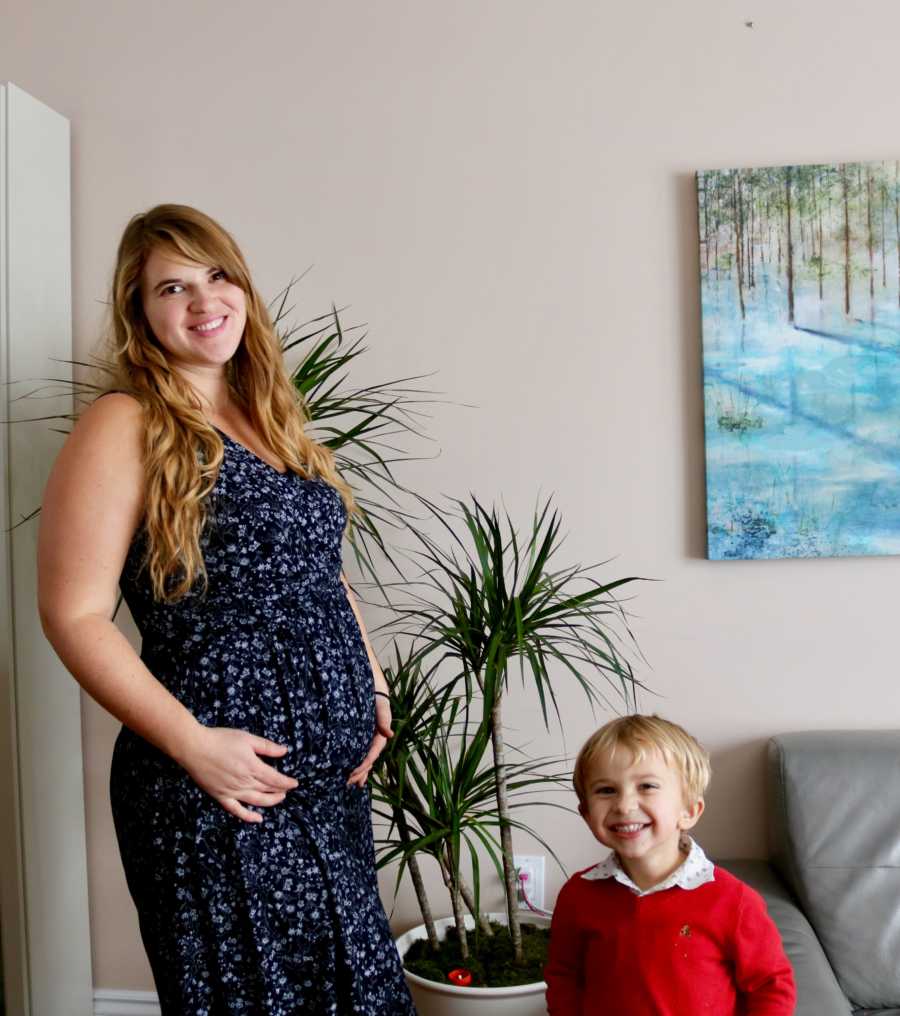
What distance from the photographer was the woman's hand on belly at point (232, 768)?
152 cm

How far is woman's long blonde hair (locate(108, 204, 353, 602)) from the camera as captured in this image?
1568mm

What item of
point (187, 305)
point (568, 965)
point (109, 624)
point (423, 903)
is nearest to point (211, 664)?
point (109, 624)

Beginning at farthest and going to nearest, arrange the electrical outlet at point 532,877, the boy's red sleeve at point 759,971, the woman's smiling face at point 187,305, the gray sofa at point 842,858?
the electrical outlet at point 532,877, the gray sofa at point 842,858, the woman's smiling face at point 187,305, the boy's red sleeve at point 759,971

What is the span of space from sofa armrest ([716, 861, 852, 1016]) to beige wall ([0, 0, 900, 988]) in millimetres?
155

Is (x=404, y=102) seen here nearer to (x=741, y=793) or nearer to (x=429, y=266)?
(x=429, y=266)

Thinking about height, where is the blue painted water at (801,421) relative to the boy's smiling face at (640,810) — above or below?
above

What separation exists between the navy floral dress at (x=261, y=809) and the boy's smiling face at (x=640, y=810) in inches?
15.5

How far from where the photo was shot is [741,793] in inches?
94.5

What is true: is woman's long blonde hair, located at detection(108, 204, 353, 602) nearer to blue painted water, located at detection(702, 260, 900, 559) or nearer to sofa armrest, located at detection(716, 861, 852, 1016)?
blue painted water, located at detection(702, 260, 900, 559)

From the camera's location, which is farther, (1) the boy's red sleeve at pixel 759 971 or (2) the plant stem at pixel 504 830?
(2) the plant stem at pixel 504 830

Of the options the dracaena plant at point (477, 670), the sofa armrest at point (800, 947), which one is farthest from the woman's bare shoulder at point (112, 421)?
the sofa armrest at point (800, 947)

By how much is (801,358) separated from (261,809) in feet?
4.85

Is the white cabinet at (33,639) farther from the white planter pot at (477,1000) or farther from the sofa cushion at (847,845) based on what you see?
the sofa cushion at (847,845)

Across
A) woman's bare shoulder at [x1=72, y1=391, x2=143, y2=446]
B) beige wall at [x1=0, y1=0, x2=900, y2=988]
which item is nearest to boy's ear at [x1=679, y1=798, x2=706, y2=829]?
beige wall at [x1=0, y1=0, x2=900, y2=988]
